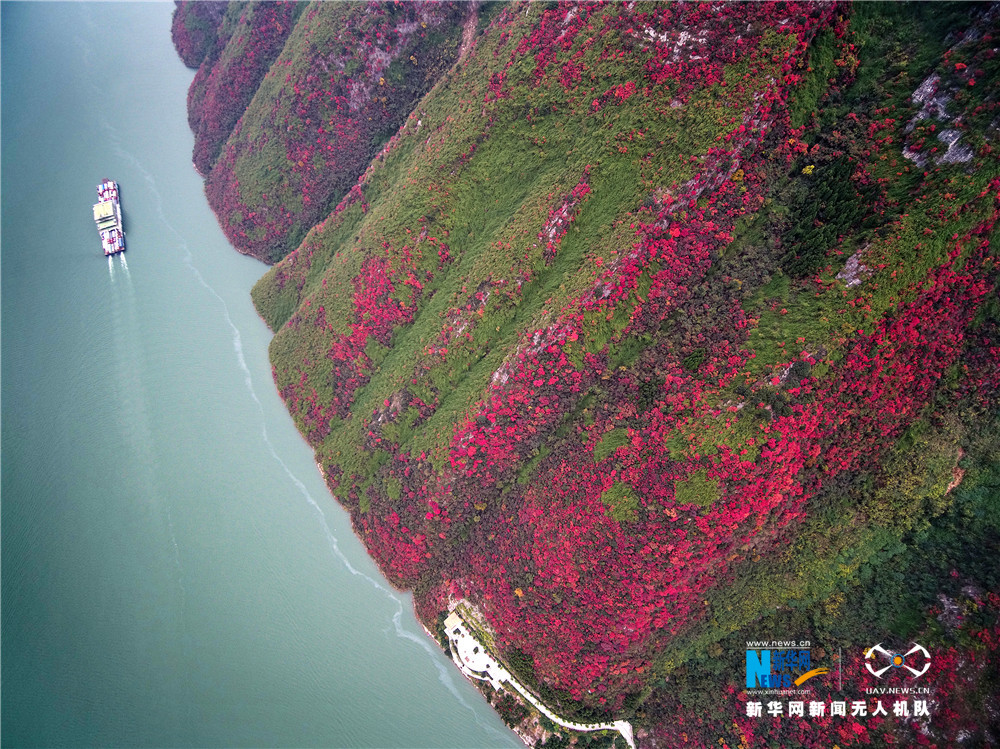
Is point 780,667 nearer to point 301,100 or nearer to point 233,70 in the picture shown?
point 301,100

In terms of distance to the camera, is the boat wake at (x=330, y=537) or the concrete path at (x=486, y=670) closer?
the concrete path at (x=486, y=670)

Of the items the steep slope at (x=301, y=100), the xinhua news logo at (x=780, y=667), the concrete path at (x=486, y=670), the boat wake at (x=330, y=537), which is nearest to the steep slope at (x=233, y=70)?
the steep slope at (x=301, y=100)

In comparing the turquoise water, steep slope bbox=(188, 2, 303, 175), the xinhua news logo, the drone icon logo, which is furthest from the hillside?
steep slope bbox=(188, 2, 303, 175)

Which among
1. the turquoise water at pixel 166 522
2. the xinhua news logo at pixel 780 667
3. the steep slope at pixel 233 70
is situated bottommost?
the turquoise water at pixel 166 522

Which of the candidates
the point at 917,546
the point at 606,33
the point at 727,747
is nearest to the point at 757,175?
the point at 606,33

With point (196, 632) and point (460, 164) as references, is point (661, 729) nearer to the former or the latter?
point (196, 632)

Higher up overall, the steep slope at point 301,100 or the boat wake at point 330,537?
the steep slope at point 301,100

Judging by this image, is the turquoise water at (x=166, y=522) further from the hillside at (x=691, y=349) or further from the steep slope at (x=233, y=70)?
the hillside at (x=691, y=349)

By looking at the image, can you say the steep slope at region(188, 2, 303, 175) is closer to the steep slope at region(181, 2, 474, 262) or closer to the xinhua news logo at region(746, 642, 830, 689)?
the steep slope at region(181, 2, 474, 262)
